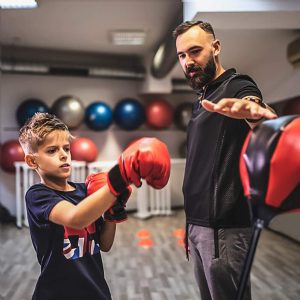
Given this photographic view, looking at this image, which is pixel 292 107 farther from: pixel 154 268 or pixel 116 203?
pixel 116 203

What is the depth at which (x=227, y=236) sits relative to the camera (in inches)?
44.7

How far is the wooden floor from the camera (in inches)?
92.7

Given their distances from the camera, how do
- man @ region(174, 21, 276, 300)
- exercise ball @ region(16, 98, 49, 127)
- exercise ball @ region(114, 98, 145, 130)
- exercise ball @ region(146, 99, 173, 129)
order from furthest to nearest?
exercise ball @ region(146, 99, 173, 129)
exercise ball @ region(114, 98, 145, 130)
exercise ball @ region(16, 98, 49, 127)
man @ region(174, 21, 276, 300)

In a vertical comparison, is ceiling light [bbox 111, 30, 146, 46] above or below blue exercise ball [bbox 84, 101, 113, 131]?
above

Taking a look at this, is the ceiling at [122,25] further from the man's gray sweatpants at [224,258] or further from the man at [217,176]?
the man's gray sweatpants at [224,258]

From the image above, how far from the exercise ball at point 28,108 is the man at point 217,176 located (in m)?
3.67

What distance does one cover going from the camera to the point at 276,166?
0.72 metres

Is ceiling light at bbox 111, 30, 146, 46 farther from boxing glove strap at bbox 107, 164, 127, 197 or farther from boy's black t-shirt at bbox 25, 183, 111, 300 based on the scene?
boxing glove strap at bbox 107, 164, 127, 197

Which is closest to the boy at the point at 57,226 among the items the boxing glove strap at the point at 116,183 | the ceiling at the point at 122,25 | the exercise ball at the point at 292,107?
the boxing glove strap at the point at 116,183

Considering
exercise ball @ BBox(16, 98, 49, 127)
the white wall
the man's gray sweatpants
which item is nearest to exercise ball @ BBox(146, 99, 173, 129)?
the white wall

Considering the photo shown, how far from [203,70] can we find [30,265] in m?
2.53

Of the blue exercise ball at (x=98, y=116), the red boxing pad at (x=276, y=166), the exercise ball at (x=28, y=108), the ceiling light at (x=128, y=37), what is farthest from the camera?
the blue exercise ball at (x=98, y=116)

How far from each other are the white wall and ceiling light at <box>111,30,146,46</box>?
3.29 feet

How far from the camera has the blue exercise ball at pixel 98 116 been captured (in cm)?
472
